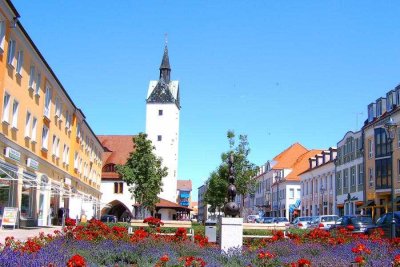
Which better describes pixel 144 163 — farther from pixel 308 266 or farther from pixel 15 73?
pixel 308 266

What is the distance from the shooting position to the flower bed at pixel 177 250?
9.70 m

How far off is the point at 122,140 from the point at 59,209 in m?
48.7

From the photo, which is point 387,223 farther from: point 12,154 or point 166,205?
point 166,205

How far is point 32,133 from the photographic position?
3275 centimetres

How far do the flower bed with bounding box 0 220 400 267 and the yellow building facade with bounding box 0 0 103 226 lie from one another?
12.4 metres

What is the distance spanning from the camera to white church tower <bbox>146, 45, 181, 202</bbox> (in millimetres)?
85312

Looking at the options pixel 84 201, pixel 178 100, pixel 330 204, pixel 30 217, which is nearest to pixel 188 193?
pixel 178 100

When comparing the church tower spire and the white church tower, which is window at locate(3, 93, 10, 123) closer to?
the white church tower

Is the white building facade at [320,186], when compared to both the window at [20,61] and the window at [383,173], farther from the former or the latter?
the window at [20,61]

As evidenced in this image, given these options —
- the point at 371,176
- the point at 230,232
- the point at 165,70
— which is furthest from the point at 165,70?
the point at 230,232

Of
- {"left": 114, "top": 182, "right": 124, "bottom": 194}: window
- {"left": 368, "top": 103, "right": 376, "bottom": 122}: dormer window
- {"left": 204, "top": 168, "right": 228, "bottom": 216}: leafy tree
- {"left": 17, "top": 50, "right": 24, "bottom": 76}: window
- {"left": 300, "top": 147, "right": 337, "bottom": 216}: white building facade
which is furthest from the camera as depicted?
{"left": 114, "top": 182, "right": 124, "bottom": 194}: window

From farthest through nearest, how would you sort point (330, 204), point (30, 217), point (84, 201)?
point (330, 204) < point (84, 201) < point (30, 217)

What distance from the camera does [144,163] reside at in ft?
186

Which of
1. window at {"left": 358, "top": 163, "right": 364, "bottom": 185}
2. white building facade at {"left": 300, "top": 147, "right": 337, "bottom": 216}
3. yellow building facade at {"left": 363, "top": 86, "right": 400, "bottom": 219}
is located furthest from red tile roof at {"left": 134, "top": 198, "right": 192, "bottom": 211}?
yellow building facade at {"left": 363, "top": 86, "right": 400, "bottom": 219}
